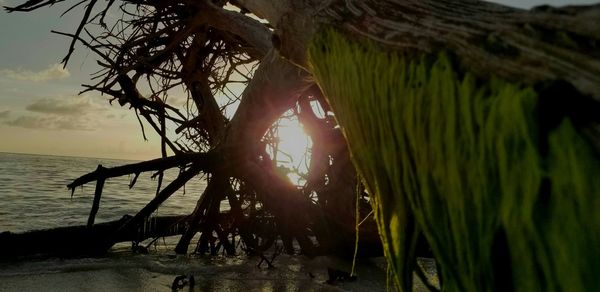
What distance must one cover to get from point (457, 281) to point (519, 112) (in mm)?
367

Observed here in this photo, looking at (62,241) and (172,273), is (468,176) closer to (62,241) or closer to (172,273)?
(172,273)

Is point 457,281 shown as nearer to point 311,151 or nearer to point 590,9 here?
point 590,9

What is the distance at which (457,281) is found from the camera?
1.03 meters

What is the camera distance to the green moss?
83cm

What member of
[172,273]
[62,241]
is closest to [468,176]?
[172,273]

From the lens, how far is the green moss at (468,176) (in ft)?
2.71

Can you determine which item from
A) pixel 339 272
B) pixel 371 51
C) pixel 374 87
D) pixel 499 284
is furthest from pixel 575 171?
pixel 339 272

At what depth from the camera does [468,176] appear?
3.43ft

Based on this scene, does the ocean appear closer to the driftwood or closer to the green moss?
the driftwood

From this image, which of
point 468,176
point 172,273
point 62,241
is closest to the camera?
point 468,176

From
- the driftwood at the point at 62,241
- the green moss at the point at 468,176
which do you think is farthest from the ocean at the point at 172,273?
the green moss at the point at 468,176

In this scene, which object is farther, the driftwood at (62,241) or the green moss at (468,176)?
the driftwood at (62,241)

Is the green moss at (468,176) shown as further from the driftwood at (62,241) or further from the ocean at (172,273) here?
the driftwood at (62,241)

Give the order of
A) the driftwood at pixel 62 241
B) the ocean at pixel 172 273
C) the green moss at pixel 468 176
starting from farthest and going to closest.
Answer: the driftwood at pixel 62 241
the ocean at pixel 172 273
the green moss at pixel 468 176
